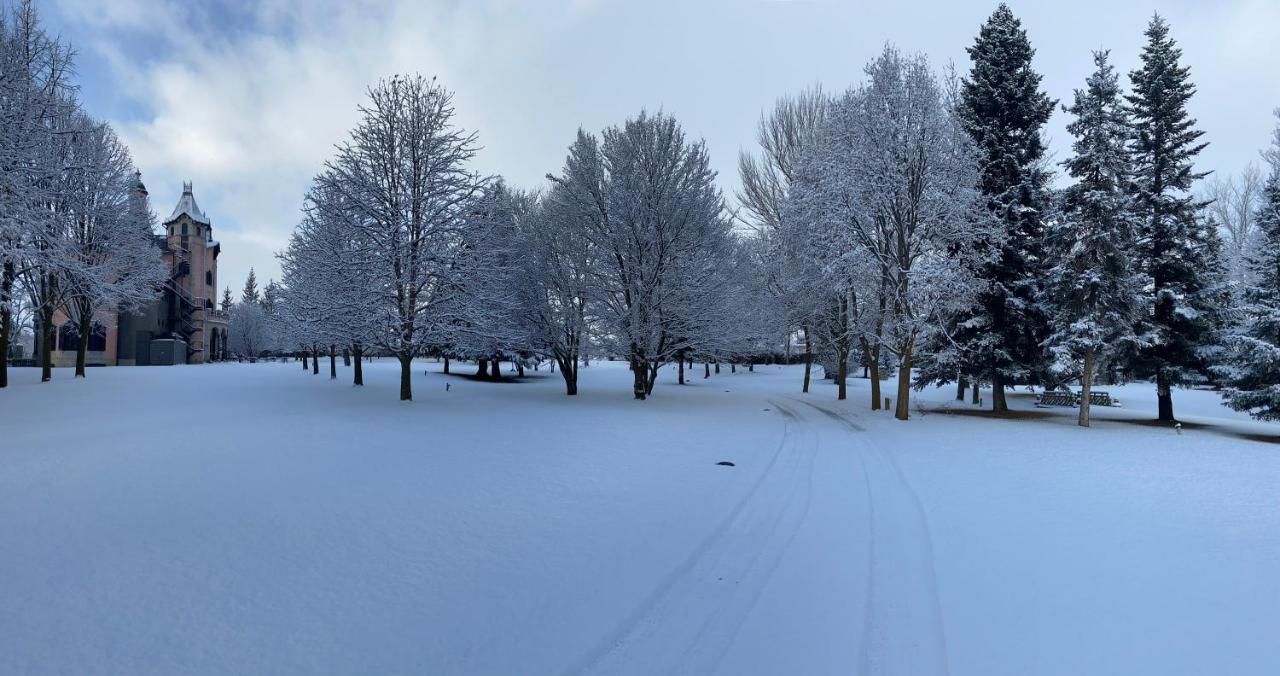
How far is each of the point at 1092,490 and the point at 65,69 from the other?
2862cm

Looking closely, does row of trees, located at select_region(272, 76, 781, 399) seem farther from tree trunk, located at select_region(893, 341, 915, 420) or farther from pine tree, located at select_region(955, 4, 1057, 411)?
pine tree, located at select_region(955, 4, 1057, 411)

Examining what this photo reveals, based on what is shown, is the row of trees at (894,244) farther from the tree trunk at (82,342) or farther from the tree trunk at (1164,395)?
the tree trunk at (82,342)

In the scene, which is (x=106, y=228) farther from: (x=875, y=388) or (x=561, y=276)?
(x=875, y=388)

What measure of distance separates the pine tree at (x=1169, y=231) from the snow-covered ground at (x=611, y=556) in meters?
7.47

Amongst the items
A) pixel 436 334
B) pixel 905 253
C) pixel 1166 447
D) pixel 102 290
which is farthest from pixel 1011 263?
pixel 102 290

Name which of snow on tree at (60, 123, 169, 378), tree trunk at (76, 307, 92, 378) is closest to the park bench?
snow on tree at (60, 123, 169, 378)

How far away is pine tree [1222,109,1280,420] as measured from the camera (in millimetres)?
13742

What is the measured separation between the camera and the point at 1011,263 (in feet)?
61.8

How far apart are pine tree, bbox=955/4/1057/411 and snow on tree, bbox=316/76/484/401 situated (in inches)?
676

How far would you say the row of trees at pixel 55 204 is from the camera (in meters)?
12.1

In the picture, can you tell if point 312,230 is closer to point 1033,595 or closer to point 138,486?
point 138,486

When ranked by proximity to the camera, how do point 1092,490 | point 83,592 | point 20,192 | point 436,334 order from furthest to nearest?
point 436,334, point 20,192, point 1092,490, point 83,592

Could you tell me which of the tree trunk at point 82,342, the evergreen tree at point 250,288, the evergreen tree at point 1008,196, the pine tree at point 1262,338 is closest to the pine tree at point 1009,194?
the evergreen tree at point 1008,196

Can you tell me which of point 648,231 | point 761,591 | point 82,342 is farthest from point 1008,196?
point 82,342
